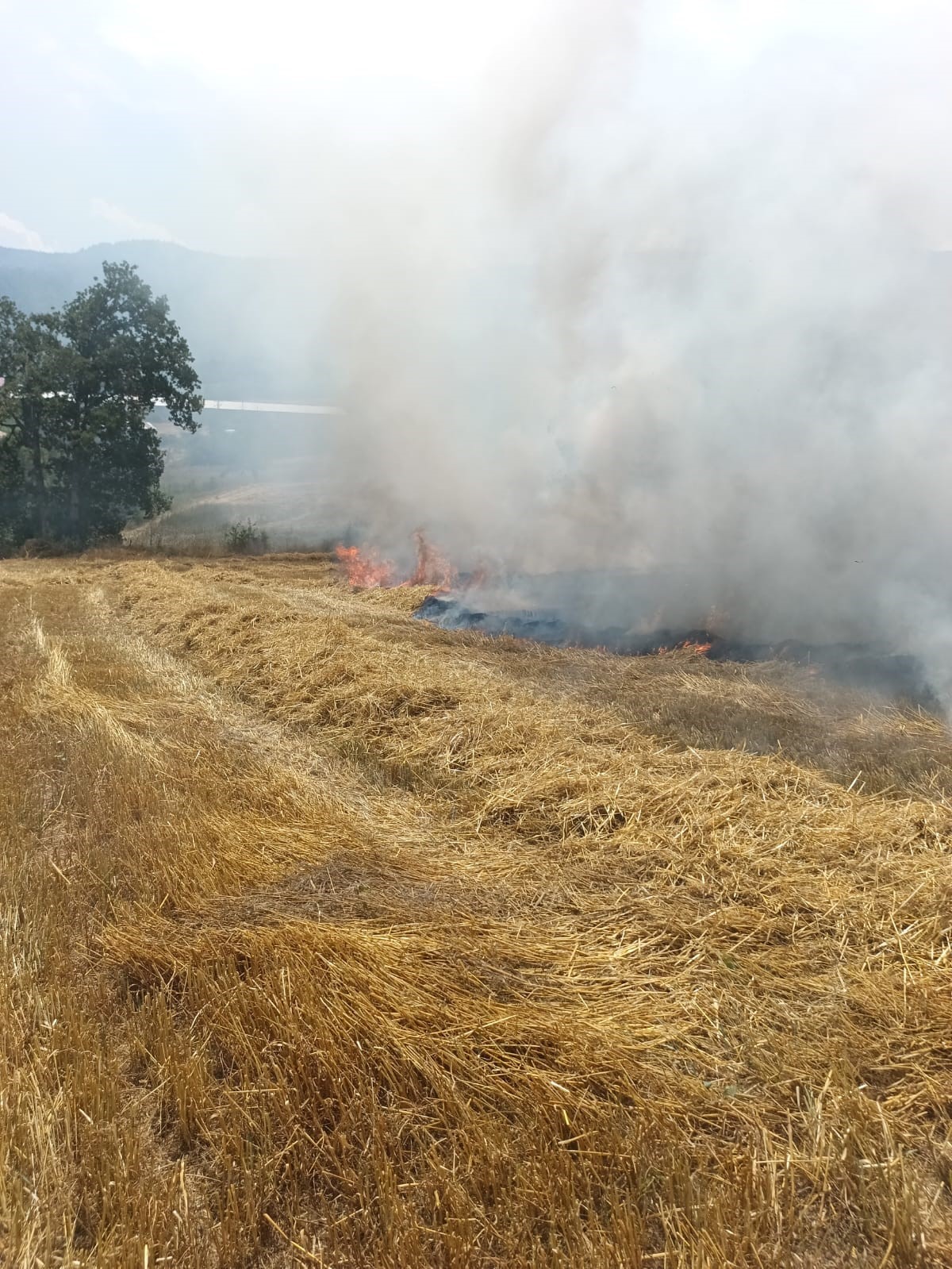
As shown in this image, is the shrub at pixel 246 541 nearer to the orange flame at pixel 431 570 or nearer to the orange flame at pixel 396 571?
the orange flame at pixel 396 571

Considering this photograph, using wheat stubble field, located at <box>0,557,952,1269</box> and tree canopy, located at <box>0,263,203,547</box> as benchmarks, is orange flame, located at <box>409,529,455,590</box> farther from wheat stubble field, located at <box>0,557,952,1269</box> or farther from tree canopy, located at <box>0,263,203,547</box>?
tree canopy, located at <box>0,263,203,547</box>

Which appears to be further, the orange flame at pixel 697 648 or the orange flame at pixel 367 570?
the orange flame at pixel 367 570

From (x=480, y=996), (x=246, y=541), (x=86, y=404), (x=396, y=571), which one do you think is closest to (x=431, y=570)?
(x=396, y=571)

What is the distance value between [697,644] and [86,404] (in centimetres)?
2822

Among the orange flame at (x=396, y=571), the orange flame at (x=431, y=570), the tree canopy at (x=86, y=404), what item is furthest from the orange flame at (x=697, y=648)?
the tree canopy at (x=86, y=404)

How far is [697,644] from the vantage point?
9773mm

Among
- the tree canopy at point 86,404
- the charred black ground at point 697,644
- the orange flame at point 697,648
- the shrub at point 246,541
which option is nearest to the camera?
the charred black ground at point 697,644

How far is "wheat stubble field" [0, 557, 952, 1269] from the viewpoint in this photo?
2.09 meters

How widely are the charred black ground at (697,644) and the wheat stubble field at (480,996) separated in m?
1.20

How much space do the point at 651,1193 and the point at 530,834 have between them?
245 cm

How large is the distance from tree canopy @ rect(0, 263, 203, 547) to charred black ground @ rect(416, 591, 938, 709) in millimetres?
21725

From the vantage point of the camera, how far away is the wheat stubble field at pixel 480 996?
6.86ft

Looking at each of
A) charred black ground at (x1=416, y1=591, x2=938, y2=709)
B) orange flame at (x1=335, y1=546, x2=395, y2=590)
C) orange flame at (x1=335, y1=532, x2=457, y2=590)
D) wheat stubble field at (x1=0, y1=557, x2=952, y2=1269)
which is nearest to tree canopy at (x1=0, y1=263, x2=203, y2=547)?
orange flame at (x1=335, y1=546, x2=395, y2=590)

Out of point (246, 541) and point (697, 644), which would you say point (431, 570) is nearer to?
point (697, 644)
